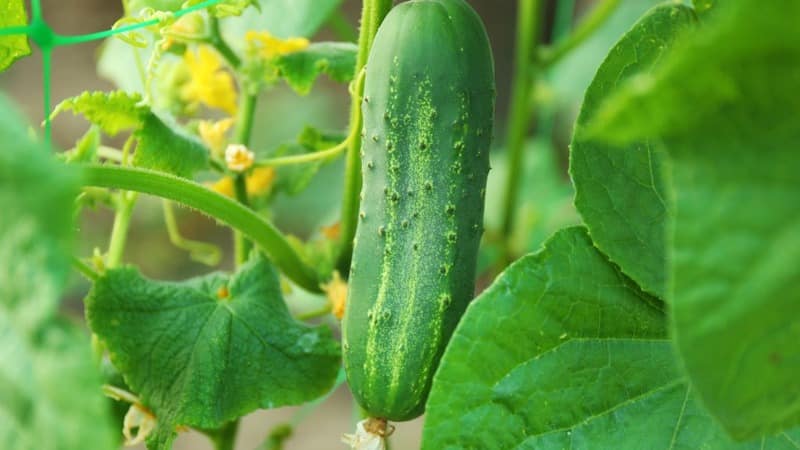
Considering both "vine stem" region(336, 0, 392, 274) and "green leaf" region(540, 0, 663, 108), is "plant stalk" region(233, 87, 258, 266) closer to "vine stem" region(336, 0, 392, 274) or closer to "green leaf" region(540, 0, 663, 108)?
"vine stem" region(336, 0, 392, 274)

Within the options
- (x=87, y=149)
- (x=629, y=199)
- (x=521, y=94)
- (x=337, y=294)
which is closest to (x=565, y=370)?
(x=629, y=199)

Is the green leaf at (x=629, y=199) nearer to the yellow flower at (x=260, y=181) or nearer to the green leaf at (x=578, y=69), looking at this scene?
the yellow flower at (x=260, y=181)

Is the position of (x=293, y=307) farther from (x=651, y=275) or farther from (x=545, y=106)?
(x=651, y=275)

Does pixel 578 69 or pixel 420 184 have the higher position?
pixel 420 184

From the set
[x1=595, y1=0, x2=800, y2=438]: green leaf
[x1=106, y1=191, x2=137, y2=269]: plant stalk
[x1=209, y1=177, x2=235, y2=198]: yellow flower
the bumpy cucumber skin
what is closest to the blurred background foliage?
[x1=209, y1=177, x2=235, y2=198]: yellow flower

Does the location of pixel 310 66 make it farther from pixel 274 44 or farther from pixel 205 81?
pixel 205 81

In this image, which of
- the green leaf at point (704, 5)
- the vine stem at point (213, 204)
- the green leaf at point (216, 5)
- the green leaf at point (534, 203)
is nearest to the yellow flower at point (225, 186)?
the vine stem at point (213, 204)
